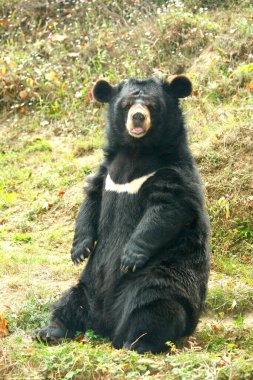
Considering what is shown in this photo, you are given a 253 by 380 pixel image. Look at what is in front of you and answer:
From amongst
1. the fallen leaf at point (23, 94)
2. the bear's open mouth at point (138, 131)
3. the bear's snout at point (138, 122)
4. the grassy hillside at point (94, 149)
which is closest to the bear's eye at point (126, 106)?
the bear's snout at point (138, 122)

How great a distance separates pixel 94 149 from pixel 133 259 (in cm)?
459

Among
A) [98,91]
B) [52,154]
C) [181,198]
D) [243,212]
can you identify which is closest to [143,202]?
[181,198]

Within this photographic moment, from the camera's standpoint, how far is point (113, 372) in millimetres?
5066

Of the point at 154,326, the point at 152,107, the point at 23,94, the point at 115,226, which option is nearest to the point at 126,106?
the point at 152,107

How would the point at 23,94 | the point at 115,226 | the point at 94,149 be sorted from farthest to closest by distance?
1. the point at 23,94
2. the point at 94,149
3. the point at 115,226

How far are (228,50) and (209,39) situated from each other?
47 centimetres

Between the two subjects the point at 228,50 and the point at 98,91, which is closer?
the point at 98,91

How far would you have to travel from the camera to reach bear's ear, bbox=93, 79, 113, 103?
6.94 metres

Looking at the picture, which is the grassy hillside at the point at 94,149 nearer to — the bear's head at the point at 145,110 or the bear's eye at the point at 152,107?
the bear's head at the point at 145,110

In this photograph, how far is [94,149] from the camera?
1071cm

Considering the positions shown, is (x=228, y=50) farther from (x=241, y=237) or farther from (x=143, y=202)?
(x=143, y=202)

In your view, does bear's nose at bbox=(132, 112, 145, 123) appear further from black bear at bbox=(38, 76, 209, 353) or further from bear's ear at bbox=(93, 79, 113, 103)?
bear's ear at bbox=(93, 79, 113, 103)

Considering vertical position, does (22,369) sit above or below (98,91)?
below

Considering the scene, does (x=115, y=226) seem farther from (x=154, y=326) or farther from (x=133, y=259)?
(x=154, y=326)
